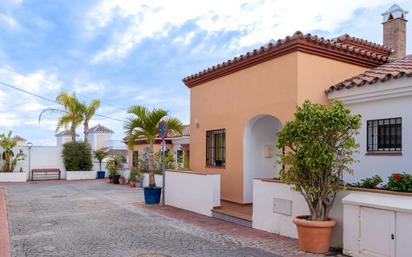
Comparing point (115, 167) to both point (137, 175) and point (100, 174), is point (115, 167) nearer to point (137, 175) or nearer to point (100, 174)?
point (137, 175)

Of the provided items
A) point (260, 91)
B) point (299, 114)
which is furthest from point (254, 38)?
point (299, 114)

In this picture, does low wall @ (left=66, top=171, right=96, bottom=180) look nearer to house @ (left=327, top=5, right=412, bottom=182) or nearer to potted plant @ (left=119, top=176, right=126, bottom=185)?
potted plant @ (left=119, top=176, right=126, bottom=185)

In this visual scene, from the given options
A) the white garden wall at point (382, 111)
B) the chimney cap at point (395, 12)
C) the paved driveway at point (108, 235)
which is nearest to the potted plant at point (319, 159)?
the paved driveway at point (108, 235)

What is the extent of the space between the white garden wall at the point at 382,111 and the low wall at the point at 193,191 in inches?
150

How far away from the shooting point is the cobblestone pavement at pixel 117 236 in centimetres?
729

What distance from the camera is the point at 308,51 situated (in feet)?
31.9

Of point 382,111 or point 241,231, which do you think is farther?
point 241,231

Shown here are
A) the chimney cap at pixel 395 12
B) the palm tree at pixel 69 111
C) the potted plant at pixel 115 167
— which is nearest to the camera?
the chimney cap at pixel 395 12

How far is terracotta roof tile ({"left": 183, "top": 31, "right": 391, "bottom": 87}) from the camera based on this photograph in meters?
9.58

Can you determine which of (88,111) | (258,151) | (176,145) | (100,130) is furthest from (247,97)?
(100,130)

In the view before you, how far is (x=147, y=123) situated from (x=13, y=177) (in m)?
16.4

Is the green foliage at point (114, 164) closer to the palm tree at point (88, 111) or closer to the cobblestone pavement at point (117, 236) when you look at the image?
the palm tree at point (88, 111)

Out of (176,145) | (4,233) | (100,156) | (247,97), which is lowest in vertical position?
(4,233)

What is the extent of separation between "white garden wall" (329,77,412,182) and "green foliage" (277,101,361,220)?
1990 millimetres
